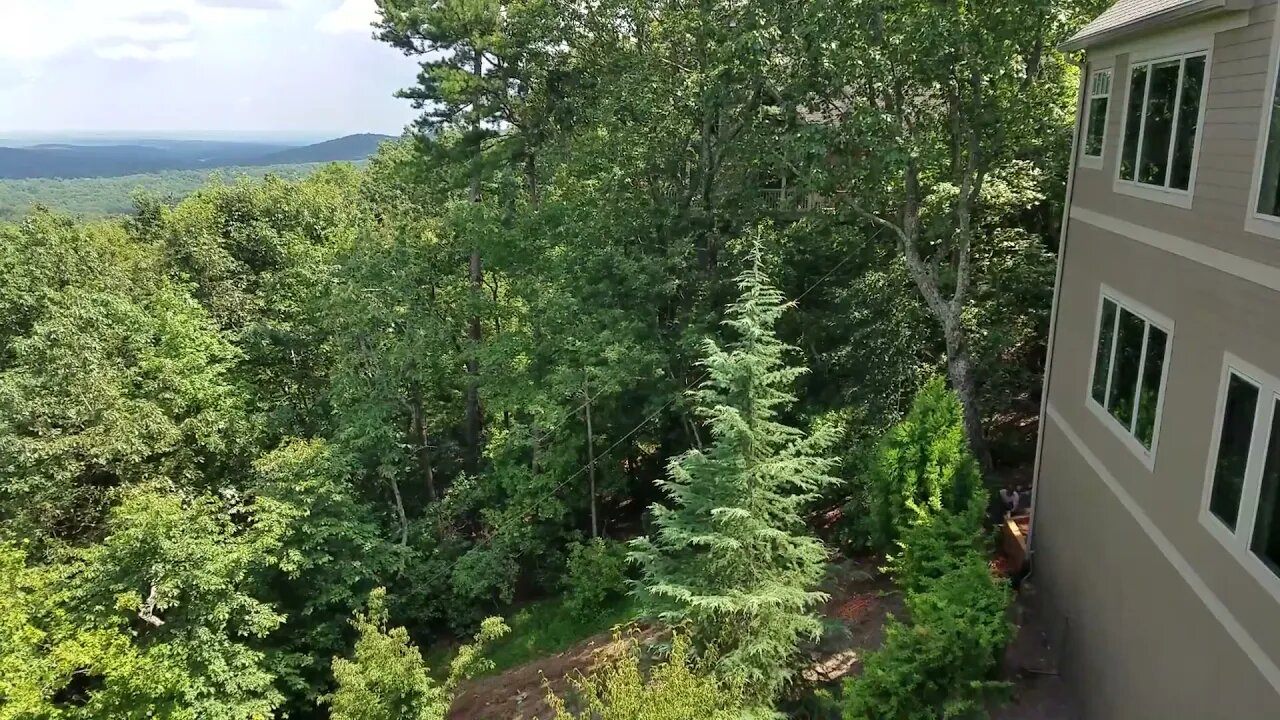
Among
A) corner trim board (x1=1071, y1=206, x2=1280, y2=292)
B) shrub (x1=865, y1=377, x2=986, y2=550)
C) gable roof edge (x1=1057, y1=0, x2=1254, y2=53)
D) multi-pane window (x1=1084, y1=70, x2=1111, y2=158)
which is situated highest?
gable roof edge (x1=1057, y1=0, x2=1254, y2=53)

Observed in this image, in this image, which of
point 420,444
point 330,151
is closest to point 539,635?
point 420,444

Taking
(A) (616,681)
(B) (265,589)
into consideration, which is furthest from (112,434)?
(A) (616,681)

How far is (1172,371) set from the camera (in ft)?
21.7

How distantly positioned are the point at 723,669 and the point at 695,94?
1061 cm

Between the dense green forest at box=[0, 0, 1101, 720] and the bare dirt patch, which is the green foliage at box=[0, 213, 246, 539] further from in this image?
the bare dirt patch

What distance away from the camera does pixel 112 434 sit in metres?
15.3

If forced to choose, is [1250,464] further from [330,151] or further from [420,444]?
[330,151]

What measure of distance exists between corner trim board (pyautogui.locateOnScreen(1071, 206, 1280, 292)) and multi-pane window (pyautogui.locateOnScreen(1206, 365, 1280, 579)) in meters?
0.68

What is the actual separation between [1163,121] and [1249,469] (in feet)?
11.6

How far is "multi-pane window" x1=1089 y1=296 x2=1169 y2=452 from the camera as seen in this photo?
23.1ft

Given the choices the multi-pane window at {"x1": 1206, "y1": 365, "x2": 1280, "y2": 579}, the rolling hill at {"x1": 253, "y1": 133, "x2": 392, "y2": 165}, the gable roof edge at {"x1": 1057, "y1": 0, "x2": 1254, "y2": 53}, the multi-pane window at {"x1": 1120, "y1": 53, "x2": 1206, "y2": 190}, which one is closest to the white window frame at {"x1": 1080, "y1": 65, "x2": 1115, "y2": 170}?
the gable roof edge at {"x1": 1057, "y1": 0, "x2": 1254, "y2": 53}

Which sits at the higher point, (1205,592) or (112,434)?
(1205,592)

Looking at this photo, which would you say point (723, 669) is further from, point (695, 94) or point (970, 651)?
point (695, 94)

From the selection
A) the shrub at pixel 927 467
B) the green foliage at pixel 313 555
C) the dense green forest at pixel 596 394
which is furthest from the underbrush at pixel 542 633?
the shrub at pixel 927 467
